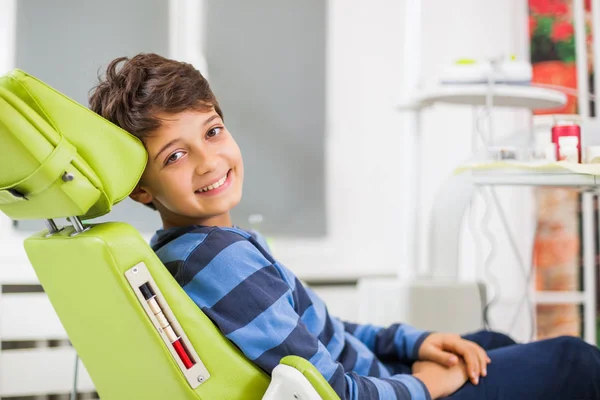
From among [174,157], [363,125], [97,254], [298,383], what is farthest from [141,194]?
[363,125]

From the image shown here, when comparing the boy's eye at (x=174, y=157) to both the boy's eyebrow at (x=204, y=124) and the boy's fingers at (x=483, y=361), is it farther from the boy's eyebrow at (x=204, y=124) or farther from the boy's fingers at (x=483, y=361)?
the boy's fingers at (x=483, y=361)

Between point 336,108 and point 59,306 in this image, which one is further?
point 336,108

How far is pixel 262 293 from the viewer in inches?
35.2

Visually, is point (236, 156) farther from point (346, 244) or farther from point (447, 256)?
point (346, 244)

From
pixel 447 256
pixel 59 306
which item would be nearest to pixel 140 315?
pixel 59 306

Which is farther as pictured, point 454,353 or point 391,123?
point 391,123

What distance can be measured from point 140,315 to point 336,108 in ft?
6.15

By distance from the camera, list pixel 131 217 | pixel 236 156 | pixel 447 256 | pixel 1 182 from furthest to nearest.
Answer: pixel 131 217 < pixel 447 256 < pixel 236 156 < pixel 1 182

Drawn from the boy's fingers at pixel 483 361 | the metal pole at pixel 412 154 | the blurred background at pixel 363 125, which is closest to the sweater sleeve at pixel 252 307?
the boy's fingers at pixel 483 361

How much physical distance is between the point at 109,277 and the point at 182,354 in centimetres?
14

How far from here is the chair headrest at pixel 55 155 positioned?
0.75 m

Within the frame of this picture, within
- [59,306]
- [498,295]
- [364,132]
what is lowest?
[498,295]

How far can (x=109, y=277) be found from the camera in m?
0.82

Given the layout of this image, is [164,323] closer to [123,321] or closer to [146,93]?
[123,321]
